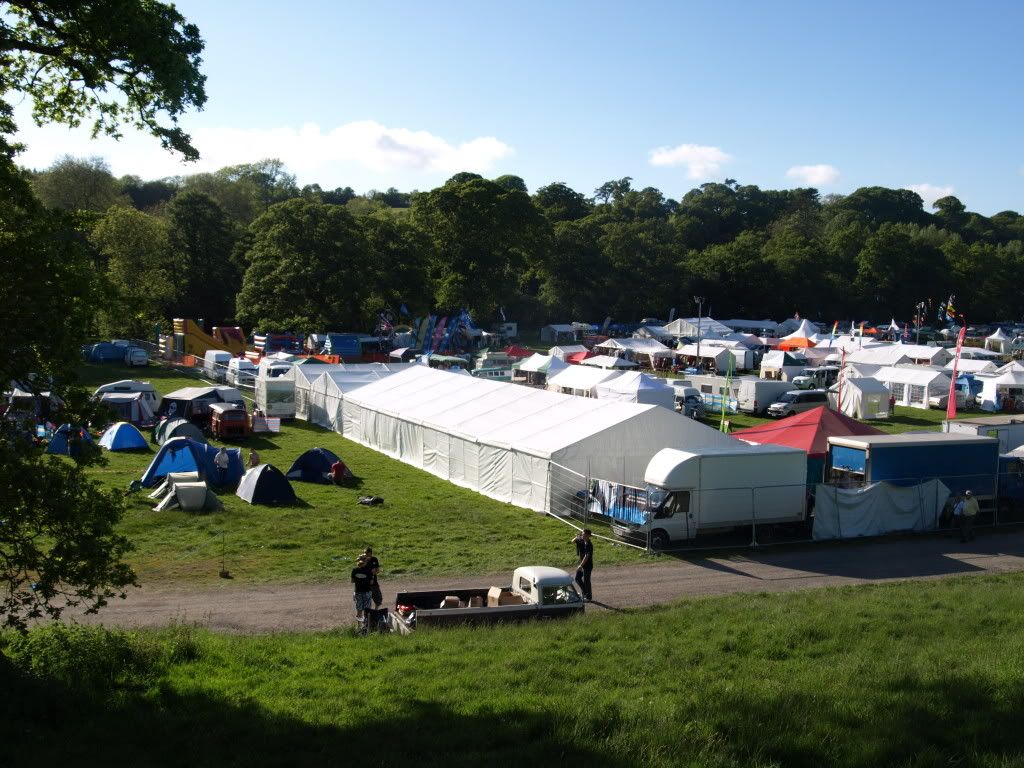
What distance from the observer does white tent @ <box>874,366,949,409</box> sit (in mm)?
43031

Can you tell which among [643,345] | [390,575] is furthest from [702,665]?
[643,345]

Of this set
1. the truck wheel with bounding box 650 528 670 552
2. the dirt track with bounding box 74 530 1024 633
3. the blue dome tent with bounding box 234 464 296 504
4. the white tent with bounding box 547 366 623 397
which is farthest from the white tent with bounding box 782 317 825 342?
the blue dome tent with bounding box 234 464 296 504

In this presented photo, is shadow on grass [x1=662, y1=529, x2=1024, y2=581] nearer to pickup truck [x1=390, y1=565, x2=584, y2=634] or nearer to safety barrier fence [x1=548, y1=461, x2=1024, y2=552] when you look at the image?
safety barrier fence [x1=548, y1=461, x2=1024, y2=552]

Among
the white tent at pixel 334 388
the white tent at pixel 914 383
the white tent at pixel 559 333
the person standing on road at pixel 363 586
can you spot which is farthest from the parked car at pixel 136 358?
the person standing on road at pixel 363 586

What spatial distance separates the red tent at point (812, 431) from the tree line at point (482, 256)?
2922cm

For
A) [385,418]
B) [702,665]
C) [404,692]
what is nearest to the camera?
[404,692]

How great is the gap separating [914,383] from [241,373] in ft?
107

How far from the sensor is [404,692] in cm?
872

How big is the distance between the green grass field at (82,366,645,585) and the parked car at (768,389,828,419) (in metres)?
19.5

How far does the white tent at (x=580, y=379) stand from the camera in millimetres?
40312

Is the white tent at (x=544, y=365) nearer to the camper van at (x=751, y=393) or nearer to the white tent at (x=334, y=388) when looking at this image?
the camper van at (x=751, y=393)

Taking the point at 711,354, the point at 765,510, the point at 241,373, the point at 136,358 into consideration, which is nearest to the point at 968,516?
the point at 765,510

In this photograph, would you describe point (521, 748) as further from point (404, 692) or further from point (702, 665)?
point (702, 665)

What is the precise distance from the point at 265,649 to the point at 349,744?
159 inches
